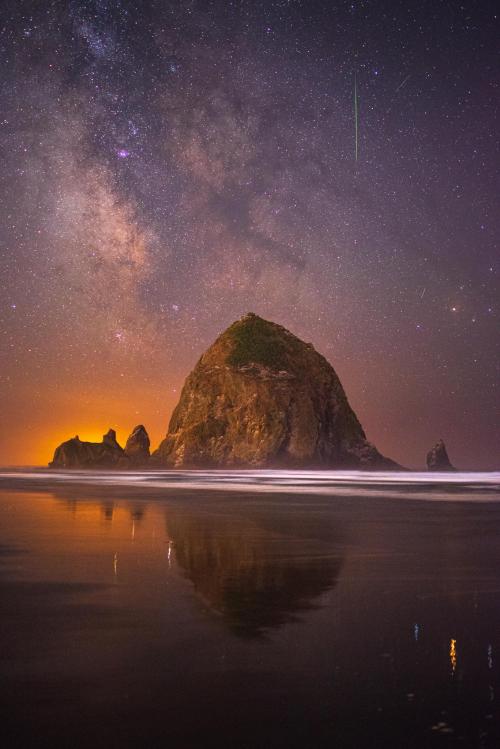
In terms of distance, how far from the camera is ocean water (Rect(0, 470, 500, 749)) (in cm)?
466

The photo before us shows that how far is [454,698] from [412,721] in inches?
24.2

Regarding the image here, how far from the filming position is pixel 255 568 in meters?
11.6

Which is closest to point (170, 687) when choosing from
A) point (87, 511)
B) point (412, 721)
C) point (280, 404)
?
point (412, 721)

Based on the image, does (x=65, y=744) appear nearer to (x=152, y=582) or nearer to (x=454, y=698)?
(x=454, y=698)

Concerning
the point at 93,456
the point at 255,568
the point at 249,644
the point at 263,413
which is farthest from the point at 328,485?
the point at 93,456

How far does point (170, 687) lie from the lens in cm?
539

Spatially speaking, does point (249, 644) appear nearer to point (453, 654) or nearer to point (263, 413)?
point (453, 654)

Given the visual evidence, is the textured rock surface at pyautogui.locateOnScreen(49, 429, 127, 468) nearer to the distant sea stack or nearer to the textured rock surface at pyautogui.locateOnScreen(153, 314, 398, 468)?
the distant sea stack

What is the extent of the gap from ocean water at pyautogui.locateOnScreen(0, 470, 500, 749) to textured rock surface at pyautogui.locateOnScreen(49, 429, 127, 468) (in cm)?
18131

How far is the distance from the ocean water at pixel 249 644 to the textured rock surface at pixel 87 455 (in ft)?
595

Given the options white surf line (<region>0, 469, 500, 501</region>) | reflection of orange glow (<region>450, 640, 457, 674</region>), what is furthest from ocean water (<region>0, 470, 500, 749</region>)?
white surf line (<region>0, 469, 500, 501</region>)

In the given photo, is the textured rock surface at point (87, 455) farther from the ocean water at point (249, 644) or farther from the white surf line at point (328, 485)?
the ocean water at point (249, 644)

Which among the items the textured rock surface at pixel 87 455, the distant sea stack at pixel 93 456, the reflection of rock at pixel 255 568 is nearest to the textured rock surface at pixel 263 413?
the distant sea stack at pixel 93 456

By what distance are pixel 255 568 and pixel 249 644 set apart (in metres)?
4.99
